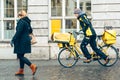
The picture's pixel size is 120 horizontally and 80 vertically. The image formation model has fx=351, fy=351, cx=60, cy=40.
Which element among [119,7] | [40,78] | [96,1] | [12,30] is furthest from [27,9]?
[40,78]

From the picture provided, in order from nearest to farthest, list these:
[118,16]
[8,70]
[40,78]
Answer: [40,78] < [8,70] < [118,16]

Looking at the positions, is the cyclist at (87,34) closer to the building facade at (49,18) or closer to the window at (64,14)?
the building facade at (49,18)

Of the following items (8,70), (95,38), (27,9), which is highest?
(27,9)

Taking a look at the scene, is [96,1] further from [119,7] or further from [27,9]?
[27,9]

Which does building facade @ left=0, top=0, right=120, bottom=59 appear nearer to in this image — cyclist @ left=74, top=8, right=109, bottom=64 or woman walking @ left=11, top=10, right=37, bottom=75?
cyclist @ left=74, top=8, right=109, bottom=64

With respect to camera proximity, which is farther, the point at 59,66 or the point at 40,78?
the point at 59,66

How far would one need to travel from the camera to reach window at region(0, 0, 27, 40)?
14.1 meters

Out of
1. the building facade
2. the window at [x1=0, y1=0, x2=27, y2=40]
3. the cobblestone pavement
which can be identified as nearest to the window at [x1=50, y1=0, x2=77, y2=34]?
the building facade

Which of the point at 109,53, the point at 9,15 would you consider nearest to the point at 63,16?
the point at 9,15

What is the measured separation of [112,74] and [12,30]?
5622 mm

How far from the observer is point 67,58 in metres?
11.4

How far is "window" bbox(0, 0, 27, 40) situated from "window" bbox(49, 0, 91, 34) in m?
1.23

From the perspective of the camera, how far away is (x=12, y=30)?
46.4 feet

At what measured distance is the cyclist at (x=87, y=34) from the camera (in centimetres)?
1092
